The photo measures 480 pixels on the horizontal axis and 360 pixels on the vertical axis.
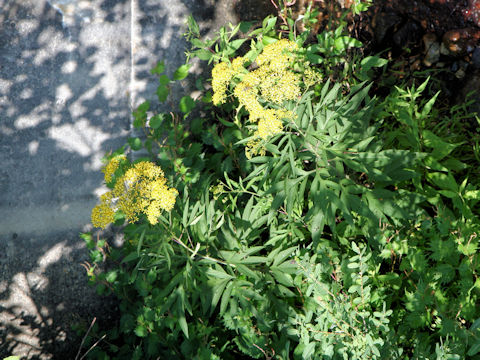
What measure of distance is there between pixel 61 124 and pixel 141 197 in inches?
92.6

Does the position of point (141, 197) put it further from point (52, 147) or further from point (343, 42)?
point (52, 147)

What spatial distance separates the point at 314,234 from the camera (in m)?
2.31

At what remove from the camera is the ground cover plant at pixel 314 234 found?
2.16 metres

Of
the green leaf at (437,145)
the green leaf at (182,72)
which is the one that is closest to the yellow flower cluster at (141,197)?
the green leaf at (182,72)

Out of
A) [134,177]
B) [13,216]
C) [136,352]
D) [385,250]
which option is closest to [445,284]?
[385,250]

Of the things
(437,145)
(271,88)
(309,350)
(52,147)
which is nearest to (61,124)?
(52,147)

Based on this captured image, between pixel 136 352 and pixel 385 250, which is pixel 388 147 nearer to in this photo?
pixel 385 250

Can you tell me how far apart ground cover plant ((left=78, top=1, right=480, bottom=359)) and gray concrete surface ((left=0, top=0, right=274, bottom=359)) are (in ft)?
3.32

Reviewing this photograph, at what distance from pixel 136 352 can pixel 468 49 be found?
381 cm

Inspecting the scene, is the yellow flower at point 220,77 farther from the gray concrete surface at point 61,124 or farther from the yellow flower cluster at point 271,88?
the gray concrete surface at point 61,124

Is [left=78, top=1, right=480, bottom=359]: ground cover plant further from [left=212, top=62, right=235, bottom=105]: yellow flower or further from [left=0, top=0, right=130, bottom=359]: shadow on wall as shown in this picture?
[left=0, top=0, right=130, bottom=359]: shadow on wall

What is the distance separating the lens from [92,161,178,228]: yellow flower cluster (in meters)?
2.24

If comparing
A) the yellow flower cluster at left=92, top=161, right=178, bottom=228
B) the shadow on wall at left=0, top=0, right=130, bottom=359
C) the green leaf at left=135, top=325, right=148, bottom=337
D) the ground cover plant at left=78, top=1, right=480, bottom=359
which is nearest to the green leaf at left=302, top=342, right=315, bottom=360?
the ground cover plant at left=78, top=1, right=480, bottom=359

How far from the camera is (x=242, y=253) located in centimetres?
256
